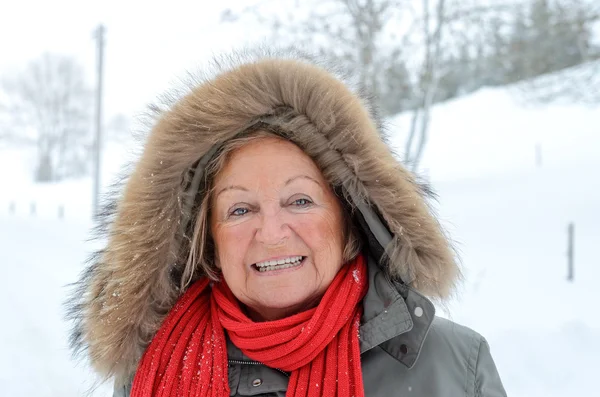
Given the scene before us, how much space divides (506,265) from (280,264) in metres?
7.77

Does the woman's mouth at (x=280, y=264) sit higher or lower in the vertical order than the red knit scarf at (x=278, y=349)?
higher

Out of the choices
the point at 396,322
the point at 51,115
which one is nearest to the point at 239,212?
the point at 396,322

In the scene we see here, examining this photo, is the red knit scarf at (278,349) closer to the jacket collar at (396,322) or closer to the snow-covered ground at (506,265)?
the jacket collar at (396,322)

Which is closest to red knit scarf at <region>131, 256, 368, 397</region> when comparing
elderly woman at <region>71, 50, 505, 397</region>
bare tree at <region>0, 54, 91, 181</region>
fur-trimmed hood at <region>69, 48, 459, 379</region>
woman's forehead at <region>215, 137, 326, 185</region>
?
elderly woman at <region>71, 50, 505, 397</region>

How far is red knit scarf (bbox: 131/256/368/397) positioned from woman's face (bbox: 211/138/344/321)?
77 millimetres

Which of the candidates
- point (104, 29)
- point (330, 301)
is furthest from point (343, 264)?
point (104, 29)

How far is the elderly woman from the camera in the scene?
165 centimetres

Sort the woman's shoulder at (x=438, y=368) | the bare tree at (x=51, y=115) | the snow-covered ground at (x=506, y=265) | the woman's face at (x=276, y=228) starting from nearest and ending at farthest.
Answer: the woman's shoulder at (x=438, y=368) < the woman's face at (x=276, y=228) < the snow-covered ground at (x=506, y=265) < the bare tree at (x=51, y=115)

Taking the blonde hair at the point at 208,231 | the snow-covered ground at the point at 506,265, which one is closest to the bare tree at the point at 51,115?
the snow-covered ground at the point at 506,265

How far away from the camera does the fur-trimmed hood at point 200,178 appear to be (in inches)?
69.2

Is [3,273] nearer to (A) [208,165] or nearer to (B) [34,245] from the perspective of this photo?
(B) [34,245]

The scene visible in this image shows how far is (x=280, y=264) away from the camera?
1730 mm

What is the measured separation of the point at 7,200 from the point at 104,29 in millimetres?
19776

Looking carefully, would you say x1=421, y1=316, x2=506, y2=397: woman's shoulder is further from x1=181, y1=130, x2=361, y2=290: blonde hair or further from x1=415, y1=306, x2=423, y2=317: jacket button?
x1=181, y1=130, x2=361, y2=290: blonde hair
